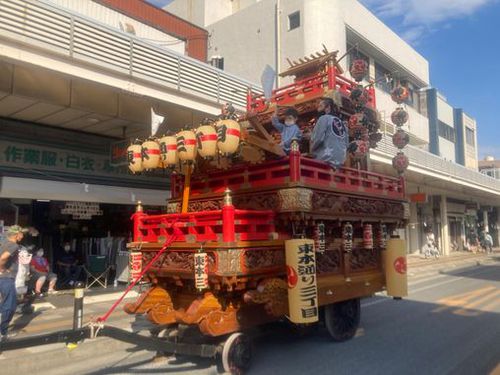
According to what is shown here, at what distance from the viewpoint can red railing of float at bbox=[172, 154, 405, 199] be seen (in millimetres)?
5941

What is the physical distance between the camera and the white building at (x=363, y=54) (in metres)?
18.4

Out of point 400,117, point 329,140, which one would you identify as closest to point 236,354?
point 329,140

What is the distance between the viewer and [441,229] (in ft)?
103

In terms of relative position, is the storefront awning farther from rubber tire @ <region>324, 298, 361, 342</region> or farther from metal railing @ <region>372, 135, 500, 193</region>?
metal railing @ <region>372, 135, 500, 193</region>

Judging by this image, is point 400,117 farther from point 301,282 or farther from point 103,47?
point 103,47

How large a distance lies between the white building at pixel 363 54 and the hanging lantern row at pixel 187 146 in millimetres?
8132

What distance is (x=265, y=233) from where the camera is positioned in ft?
18.5

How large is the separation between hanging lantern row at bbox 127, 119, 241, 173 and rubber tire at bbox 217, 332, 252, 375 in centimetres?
253

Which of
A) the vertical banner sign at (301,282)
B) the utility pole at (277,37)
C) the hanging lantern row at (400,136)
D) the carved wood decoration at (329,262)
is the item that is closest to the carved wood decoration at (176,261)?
the vertical banner sign at (301,282)

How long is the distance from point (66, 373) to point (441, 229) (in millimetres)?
31206

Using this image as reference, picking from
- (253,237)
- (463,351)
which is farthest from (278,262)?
(463,351)

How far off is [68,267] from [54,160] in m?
3.08

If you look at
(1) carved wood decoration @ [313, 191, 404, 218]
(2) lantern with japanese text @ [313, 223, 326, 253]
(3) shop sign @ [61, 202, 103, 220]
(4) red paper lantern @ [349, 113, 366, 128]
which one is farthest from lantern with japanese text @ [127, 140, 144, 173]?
(3) shop sign @ [61, 202, 103, 220]

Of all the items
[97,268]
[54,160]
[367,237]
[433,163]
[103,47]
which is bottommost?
[97,268]
